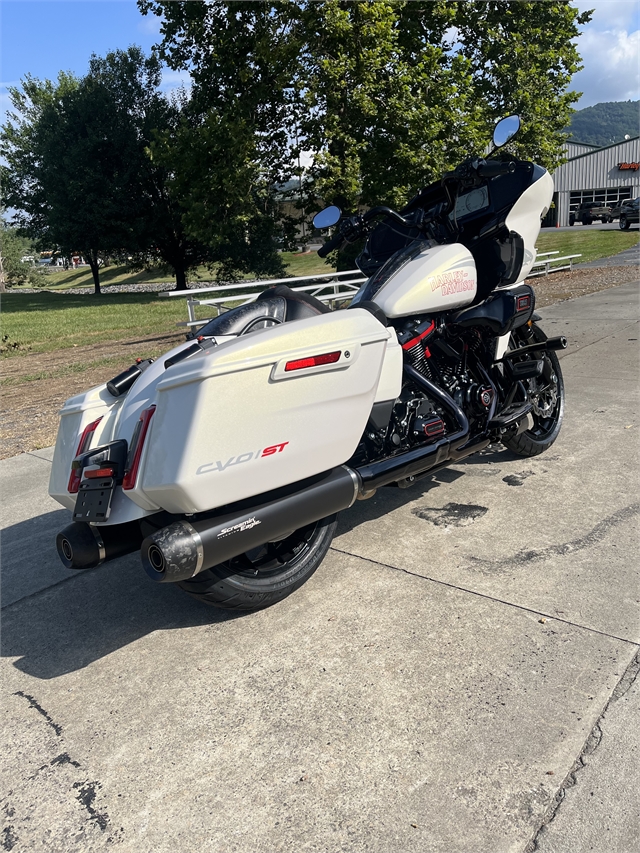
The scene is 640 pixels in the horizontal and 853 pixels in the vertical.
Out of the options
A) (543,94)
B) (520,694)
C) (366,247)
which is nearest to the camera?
(520,694)

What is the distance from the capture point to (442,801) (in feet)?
6.63

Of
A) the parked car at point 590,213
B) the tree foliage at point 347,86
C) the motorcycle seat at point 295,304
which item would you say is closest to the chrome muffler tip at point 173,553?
the motorcycle seat at point 295,304

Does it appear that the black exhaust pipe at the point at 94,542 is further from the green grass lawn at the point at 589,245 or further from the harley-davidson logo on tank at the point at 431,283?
the green grass lawn at the point at 589,245

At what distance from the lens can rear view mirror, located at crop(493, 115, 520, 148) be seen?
3.89 meters

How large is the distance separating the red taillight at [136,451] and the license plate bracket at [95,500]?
0.09 meters

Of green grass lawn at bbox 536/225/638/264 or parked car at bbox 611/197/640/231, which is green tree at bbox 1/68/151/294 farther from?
parked car at bbox 611/197/640/231

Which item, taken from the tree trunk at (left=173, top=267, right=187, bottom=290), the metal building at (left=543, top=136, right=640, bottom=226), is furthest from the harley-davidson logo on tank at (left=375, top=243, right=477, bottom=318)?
the metal building at (left=543, top=136, right=640, bottom=226)

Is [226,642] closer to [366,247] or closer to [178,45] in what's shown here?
A: [366,247]

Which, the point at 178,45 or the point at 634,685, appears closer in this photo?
the point at 634,685

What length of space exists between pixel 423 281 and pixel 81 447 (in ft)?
6.10

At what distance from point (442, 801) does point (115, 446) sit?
5.52 ft

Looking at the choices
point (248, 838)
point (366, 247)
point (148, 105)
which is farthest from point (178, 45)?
point (248, 838)

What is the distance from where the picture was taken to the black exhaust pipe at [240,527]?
8.14 ft

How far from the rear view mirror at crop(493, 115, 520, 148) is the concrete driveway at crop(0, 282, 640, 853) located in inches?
81.2
